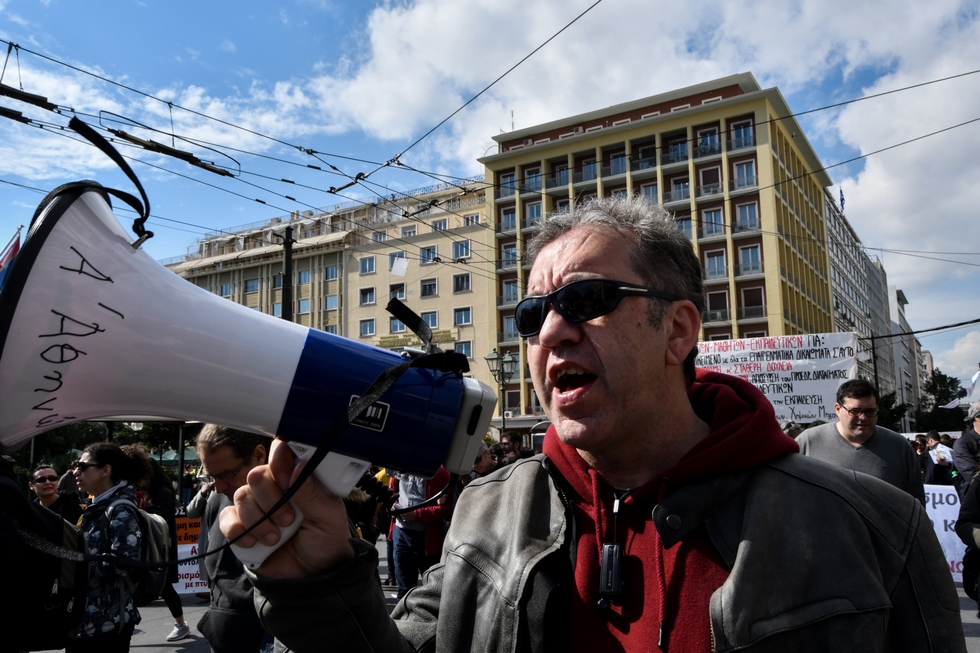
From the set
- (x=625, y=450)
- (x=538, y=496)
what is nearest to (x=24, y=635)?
(x=538, y=496)

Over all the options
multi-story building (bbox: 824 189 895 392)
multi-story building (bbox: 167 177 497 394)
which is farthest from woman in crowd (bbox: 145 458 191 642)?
multi-story building (bbox: 824 189 895 392)

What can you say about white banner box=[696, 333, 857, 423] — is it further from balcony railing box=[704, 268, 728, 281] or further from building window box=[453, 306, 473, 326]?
building window box=[453, 306, 473, 326]

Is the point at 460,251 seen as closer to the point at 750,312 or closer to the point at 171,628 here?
the point at 750,312

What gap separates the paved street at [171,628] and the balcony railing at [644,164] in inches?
1285

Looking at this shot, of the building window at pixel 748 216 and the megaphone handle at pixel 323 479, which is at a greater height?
the building window at pixel 748 216

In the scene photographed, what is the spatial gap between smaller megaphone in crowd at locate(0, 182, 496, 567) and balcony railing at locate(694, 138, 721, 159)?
124 feet

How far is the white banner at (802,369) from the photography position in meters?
10.5

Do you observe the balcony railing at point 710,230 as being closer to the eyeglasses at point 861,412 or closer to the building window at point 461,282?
the building window at point 461,282

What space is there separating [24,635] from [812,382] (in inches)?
415

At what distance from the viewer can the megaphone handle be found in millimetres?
1339

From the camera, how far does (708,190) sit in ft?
119

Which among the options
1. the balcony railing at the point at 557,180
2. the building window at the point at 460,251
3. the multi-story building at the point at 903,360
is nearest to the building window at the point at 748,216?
the balcony railing at the point at 557,180

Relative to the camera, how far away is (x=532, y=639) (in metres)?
1.35

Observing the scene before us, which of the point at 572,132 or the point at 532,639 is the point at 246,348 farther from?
the point at 572,132
